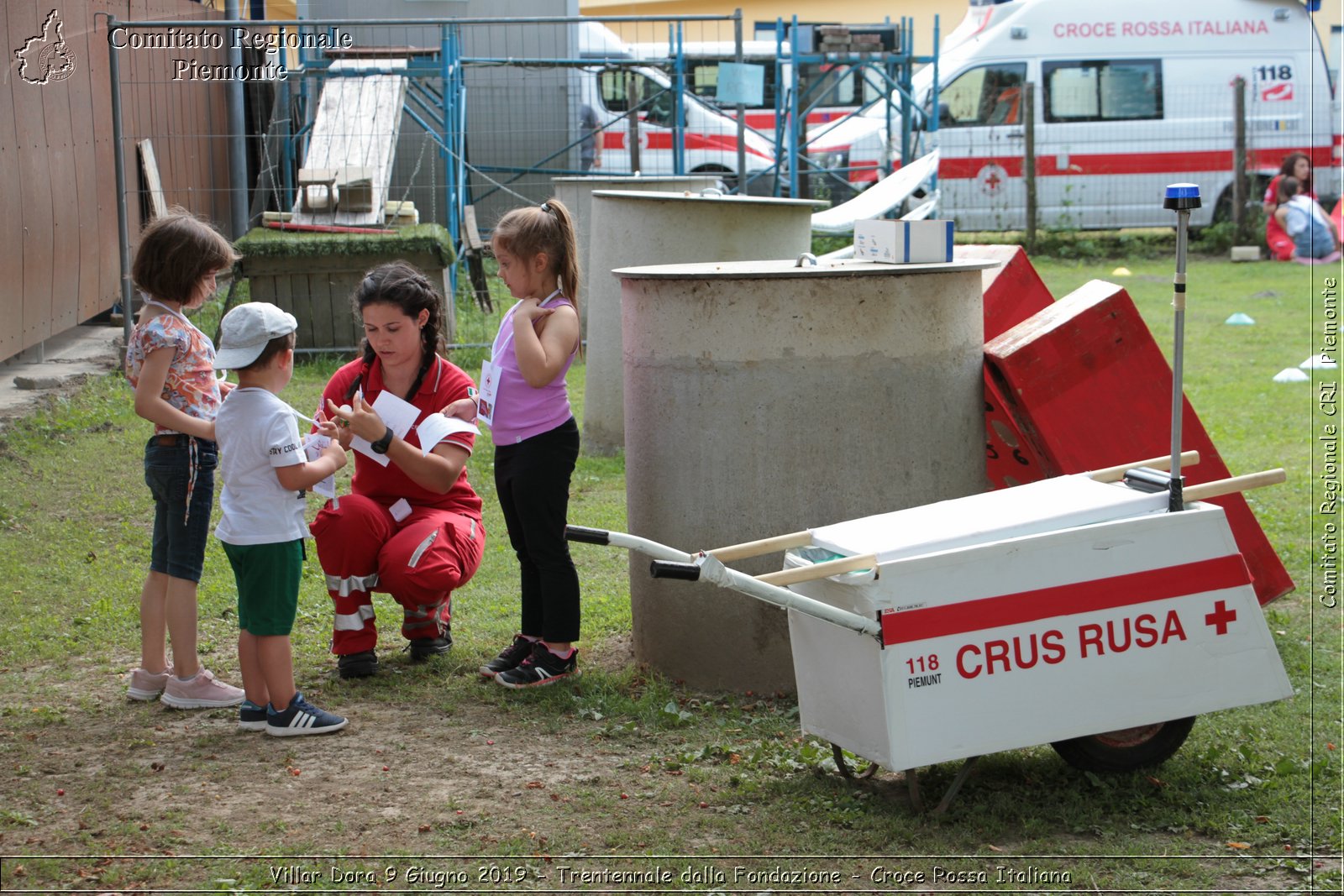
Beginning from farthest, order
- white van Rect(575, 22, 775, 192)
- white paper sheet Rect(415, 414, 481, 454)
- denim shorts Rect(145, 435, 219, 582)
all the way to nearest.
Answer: white van Rect(575, 22, 775, 192), white paper sheet Rect(415, 414, 481, 454), denim shorts Rect(145, 435, 219, 582)

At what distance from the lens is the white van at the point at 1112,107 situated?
18109 mm

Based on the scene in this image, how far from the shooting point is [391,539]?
4508 millimetres

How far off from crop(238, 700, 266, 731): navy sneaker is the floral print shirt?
0.89 m

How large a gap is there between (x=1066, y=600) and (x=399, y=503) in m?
2.30

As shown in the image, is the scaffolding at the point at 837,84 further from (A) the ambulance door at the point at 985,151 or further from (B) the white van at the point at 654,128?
(B) the white van at the point at 654,128

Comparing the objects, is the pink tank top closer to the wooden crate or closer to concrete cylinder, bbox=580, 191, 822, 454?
concrete cylinder, bbox=580, 191, 822, 454

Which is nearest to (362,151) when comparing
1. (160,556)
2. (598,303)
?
(598,303)

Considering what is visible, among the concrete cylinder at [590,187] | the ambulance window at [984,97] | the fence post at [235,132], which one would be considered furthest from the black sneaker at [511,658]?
the ambulance window at [984,97]

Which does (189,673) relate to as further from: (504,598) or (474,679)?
(504,598)

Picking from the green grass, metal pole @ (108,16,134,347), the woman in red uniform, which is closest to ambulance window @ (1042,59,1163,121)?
the woman in red uniform

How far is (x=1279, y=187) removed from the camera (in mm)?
16234

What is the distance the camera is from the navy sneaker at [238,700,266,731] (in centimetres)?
404

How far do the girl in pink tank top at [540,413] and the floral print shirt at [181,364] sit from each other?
2.46ft

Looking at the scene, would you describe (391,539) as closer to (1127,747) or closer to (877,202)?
(1127,747)
